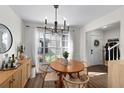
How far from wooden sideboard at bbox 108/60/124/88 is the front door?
175 inches

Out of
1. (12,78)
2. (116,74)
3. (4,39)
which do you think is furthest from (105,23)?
(12,78)

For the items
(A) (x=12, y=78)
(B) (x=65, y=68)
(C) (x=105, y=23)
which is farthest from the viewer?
(C) (x=105, y=23)

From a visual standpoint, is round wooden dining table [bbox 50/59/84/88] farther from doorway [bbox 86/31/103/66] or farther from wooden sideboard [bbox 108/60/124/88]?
doorway [bbox 86/31/103/66]

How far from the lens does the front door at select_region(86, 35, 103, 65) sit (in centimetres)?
708

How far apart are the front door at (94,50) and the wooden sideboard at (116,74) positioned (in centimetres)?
445

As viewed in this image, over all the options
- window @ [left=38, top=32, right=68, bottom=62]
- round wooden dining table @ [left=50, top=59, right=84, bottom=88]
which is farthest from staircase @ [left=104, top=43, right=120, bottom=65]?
window @ [left=38, top=32, right=68, bottom=62]

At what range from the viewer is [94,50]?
730cm

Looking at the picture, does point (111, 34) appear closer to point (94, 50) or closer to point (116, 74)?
point (94, 50)

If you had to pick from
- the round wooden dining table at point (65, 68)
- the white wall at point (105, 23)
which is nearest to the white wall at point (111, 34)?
the white wall at point (105, 23)

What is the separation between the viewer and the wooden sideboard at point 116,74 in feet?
7.21

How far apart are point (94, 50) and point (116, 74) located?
5.02 metres

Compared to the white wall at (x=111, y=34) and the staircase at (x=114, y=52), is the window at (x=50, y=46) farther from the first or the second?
the white wall at (x=111, y=34)
